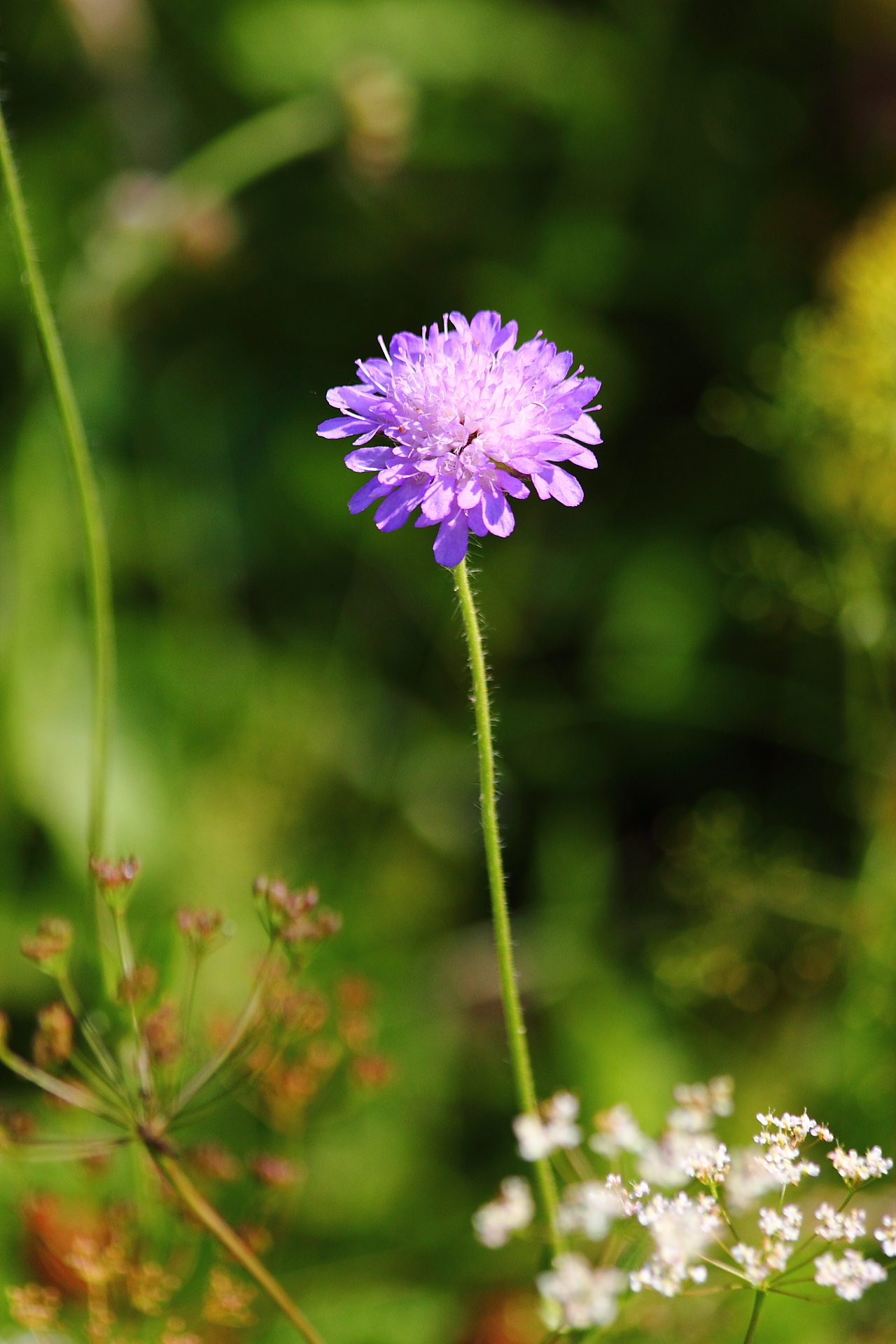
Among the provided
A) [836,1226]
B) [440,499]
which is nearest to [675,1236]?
[836,1226]

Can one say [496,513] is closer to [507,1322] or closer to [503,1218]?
[503,1218]

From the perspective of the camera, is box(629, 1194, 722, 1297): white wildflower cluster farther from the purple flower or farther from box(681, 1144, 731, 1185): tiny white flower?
the purple flower

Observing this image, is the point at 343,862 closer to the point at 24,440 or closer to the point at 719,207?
the point at 24,440

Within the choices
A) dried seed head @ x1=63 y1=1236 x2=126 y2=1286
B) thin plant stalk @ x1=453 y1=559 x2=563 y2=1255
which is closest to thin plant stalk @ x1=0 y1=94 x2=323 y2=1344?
dried seed head @ x1=63 y1=1236 x2=126 y2=1286

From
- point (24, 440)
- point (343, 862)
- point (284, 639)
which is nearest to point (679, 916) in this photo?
point (343, 862)

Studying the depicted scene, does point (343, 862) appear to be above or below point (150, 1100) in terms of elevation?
above

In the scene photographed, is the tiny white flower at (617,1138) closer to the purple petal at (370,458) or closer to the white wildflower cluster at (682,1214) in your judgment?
the white wildflower cluster at (682,1214)
